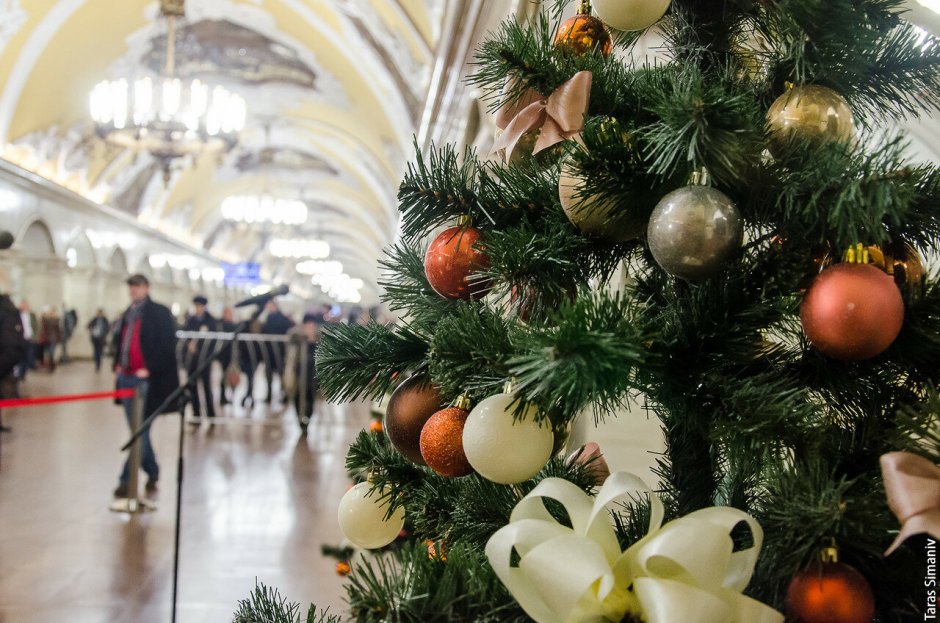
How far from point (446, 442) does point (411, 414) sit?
0.33 feet

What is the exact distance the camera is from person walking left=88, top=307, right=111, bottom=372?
18.8 meters

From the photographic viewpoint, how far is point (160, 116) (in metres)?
11.2

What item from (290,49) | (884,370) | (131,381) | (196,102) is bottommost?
(131,381)

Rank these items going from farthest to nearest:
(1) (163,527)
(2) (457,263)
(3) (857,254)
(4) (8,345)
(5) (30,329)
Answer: (5) (30,329), (4) (8,345), (1) (163,527), (2) (457,263), (3) (857,254)

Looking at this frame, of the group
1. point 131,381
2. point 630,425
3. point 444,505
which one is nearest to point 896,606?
point 444,505

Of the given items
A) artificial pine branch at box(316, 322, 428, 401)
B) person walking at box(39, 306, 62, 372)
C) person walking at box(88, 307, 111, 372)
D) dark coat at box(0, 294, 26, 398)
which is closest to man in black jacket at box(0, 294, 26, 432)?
dark coat at box(0, 294, 26, 398)

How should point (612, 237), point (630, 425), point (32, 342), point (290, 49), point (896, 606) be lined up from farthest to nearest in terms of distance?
1. point (32, 342)
2. point (290, 49)
3. point (630, 425)
4. point (612, 237)
5. point (896, 606)

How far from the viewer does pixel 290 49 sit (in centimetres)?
1506

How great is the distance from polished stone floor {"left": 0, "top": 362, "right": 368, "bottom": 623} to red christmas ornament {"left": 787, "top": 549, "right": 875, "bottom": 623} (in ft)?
10.2

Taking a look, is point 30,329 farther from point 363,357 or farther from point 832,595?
point 832,595

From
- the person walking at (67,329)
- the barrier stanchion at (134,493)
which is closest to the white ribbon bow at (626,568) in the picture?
the barrier stanchion at (134,493)

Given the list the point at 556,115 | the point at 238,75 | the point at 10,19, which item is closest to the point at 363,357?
the point at 556,115

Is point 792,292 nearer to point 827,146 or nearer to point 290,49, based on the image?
point 827,146

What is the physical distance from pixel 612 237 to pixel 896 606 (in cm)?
48
